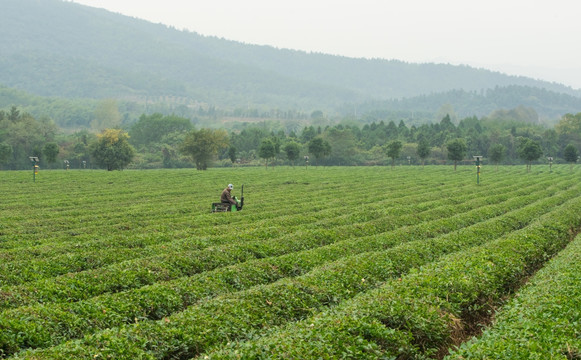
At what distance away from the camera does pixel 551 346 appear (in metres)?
9.61

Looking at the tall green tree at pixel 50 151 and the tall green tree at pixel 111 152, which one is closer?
the tall green tree at pixel 50 151

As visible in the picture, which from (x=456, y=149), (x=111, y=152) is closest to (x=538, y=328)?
(x=456, y=149)

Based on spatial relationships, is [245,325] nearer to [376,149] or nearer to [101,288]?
[101,288]

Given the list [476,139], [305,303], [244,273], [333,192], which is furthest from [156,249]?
[476,139]

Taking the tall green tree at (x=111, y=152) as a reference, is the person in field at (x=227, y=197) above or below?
below

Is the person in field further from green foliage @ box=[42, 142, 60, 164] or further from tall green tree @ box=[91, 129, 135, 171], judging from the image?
green foliage @ box=[42, 142, 60, 164]

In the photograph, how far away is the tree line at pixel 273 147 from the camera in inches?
4254

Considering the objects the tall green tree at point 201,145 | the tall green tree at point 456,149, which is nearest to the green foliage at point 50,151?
the tall green tree at point 201,145

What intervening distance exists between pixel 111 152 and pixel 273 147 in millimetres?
32093

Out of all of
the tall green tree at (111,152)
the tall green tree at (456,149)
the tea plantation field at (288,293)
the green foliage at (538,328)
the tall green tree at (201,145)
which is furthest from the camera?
the tall green tree at (201,145)

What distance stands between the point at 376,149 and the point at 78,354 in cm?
15997

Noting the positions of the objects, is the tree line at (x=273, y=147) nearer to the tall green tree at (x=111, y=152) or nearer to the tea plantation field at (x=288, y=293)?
the tall green tree at (x=111, y=152)

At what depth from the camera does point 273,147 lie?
109 meters

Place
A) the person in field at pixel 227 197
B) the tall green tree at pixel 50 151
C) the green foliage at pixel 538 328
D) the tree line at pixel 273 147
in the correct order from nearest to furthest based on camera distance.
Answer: the green foliage at pixel 538 328, the person in field at pixel 227 197, the tall green tree at pixel 50 151, the tree line at pixel 273 147
